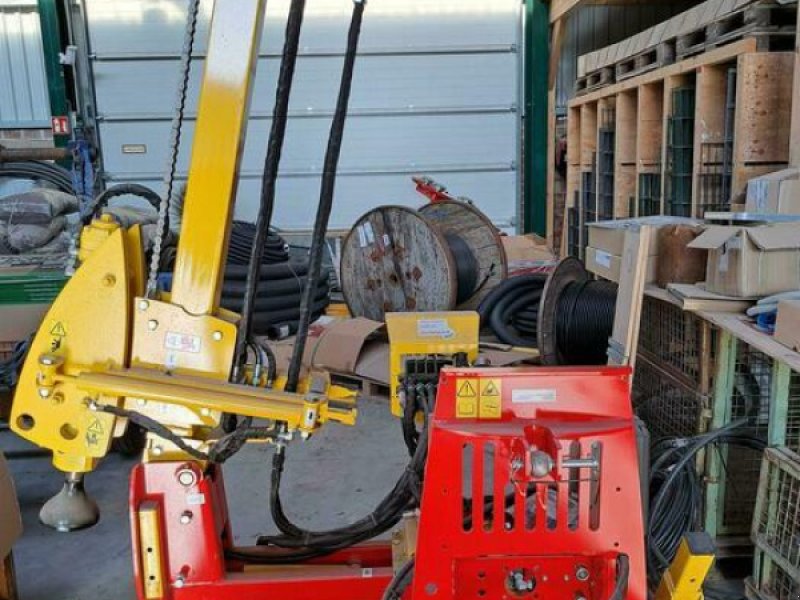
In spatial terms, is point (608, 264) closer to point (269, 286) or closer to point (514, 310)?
point (514, 310)

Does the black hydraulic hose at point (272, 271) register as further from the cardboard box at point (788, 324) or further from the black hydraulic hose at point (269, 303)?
the cardboard box at point (788, 324)

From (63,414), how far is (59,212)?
4.68 m

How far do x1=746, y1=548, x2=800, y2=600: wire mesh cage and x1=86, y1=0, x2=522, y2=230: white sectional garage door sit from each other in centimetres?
622

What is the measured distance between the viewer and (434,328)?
2584 mm

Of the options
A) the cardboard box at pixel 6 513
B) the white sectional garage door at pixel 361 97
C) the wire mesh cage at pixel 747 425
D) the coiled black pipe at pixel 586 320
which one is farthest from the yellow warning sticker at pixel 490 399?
the white sectional garage door at pixel 361 97

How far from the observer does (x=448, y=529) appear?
1.67 meters

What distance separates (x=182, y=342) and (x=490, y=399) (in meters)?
0.78

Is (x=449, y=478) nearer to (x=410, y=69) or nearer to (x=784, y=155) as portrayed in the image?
(x=784, y=155)

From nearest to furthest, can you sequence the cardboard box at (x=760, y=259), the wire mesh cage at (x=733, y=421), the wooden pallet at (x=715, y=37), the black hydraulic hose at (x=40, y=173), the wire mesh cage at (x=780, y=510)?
the wire mesh cage at (x=780, y=510)
the cardboard box at (x=760, y=259)
the wire mesh cage at (x=733, y=421)
the wooden pallet at (x=715, y=37)
the black hydraulic hose at (x=40, y=173)

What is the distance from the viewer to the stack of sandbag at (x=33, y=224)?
18.4ft

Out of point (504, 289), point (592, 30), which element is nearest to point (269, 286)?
point (504, 289)

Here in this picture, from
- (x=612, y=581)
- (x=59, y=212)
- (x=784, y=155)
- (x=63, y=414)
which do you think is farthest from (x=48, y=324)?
(x=59, y=212)

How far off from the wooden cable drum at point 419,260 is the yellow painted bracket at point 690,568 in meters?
3.31

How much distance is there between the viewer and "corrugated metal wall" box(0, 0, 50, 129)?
7883 millimetres
